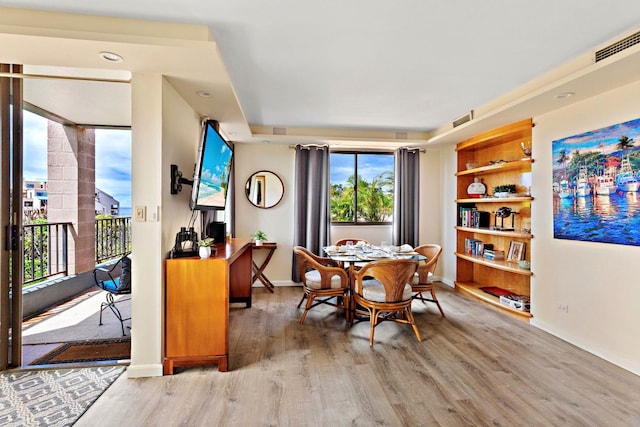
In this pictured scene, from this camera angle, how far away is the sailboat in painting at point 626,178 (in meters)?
2.57

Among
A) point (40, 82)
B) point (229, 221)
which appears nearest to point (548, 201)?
point (229, 221)

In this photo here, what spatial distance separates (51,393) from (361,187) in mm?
4481

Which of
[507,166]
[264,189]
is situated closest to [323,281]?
[264,189]

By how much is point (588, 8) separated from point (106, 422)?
3.81 meters

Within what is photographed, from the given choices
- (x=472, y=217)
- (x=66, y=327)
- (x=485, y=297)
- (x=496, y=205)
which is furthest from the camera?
(x=472, y=217)

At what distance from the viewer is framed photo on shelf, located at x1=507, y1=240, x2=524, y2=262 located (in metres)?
4.04

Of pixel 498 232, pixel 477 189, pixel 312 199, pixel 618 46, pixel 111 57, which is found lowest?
pixel 498 232

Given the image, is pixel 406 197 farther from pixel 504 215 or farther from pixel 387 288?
pixel 387 288

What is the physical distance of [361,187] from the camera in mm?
5426

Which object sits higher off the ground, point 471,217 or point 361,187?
point 361,187

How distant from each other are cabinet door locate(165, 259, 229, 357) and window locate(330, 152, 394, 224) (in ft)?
10.2

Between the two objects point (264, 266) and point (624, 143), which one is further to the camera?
point (264, 266)

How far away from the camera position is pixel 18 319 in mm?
2459

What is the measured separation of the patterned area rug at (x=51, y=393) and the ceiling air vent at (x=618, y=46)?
4.29m
